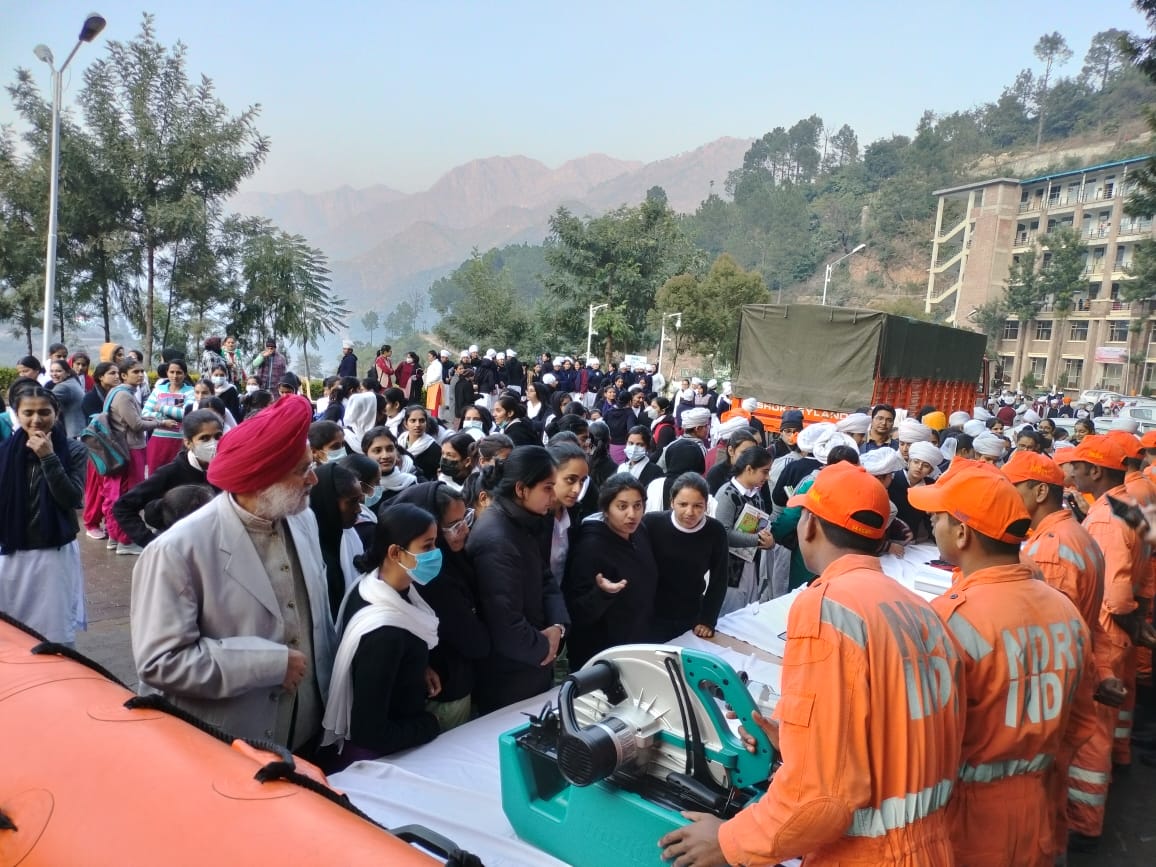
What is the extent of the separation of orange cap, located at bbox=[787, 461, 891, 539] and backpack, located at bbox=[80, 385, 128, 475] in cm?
592

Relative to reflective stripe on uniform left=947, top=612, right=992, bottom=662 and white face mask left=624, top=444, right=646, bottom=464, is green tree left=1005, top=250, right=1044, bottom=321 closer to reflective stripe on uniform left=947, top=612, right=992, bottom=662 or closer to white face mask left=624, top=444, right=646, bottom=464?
white face mask left=624, top=444, right=646, bottom=464

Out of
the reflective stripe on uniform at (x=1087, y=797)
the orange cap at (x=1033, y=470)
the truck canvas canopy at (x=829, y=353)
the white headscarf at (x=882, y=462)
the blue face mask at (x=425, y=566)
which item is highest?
the truck canvas canopy at (x=829, y=353)

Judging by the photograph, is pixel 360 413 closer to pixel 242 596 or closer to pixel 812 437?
pixel 812 437

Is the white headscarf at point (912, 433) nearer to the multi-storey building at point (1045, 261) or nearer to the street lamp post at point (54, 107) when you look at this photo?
the street lamp post at point (54, 107)

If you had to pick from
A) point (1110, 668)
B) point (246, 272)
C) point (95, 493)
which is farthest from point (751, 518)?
point (246, 272)

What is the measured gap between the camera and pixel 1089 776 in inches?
120

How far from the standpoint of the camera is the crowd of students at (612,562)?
6.43 ft

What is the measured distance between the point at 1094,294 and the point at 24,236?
56.4 metres

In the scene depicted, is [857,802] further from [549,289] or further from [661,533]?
[549,289]

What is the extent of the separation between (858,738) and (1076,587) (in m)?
1.91

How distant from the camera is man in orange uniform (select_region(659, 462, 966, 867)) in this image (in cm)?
147

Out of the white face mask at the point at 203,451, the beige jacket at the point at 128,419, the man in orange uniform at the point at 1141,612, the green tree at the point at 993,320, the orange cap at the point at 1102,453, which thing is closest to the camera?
the man in orange uniform at the point at 1141,612

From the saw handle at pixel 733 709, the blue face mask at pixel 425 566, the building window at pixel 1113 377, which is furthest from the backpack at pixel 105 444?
the building window at pixel 1113 377

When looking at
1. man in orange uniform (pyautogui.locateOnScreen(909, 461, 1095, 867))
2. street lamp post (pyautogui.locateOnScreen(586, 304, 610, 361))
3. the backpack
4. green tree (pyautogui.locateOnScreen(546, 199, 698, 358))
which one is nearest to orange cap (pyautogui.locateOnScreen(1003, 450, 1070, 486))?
man in orange uniform (pyautogui.locateOnScreen(909, 461, 1095, 867))
